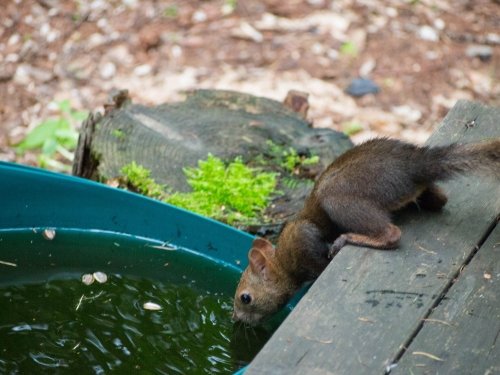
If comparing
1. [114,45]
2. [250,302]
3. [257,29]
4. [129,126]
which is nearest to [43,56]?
[114,45]

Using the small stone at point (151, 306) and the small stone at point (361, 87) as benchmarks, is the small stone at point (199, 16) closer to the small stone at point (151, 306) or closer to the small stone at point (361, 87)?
the small stone at point (361, 87)

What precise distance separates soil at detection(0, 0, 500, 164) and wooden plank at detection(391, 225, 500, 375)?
166 inches

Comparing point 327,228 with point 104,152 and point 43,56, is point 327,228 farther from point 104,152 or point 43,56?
point 43,56

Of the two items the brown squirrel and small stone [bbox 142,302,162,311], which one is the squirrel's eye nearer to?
the brown squirrel

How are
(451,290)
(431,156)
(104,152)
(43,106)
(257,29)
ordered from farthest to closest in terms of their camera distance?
(257,29), (43,106), (104,152), (431,156), (451,290)

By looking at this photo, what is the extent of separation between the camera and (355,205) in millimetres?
3574

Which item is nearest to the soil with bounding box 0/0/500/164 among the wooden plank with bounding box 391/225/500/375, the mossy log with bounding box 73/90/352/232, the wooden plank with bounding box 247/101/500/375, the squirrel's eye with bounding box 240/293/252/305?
the mossy log with bounding box 73/90/352/232

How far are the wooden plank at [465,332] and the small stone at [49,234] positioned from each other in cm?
238

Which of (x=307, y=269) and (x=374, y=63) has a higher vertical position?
(x=307, y=269)

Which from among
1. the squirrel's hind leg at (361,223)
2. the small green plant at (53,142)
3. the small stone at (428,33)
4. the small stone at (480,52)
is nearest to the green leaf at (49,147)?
the small green plant at (53,142)

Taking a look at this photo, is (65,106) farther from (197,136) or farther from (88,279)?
(88,279)

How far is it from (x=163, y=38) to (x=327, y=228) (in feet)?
15.3

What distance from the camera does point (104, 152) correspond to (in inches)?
200

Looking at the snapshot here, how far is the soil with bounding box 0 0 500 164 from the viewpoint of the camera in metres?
7.38
